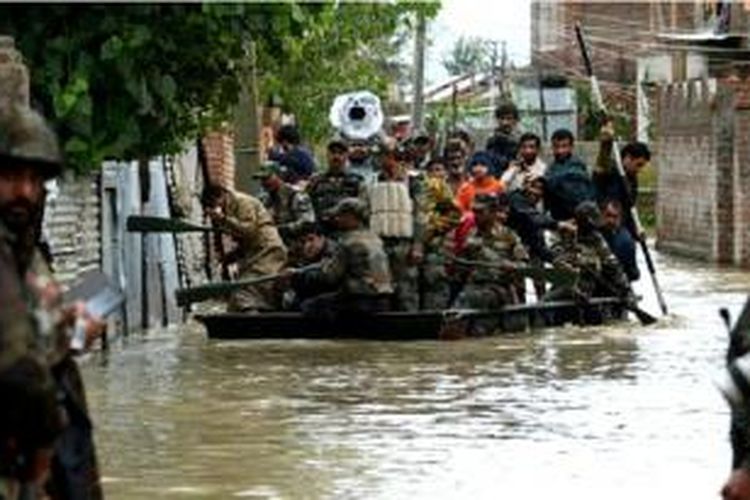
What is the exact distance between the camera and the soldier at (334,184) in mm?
19047

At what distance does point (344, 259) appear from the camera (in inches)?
697

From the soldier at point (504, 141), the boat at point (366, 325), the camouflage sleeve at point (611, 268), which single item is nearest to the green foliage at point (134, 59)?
the boat at point (366, 325)

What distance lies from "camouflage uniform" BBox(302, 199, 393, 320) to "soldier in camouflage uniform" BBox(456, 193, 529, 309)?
0.87 metres

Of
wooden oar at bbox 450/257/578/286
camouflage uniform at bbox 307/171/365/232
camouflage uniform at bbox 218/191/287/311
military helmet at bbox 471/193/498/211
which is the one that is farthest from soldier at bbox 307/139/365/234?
wooden oar at bbox 450/257/578/286

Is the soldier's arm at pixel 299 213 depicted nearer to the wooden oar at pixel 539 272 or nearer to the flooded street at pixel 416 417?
the flooded street at pixel 416 417

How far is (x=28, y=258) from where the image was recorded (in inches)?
230

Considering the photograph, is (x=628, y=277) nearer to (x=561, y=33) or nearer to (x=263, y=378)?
(x=263, y=378)

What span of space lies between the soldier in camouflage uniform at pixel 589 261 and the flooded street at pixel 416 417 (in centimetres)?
52

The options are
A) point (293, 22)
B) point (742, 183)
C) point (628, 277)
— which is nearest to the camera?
point (293, 22)

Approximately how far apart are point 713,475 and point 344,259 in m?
7.25

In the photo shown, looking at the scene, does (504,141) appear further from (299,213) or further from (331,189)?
(331,189)

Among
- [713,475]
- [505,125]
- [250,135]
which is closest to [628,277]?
[505,125]

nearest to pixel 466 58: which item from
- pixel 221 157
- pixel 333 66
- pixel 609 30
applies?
pixel 609 30

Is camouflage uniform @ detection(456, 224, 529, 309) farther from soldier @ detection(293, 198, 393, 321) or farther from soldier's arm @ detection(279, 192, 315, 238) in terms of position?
soldier's arm @ detection(279, 192, 315, 238)
